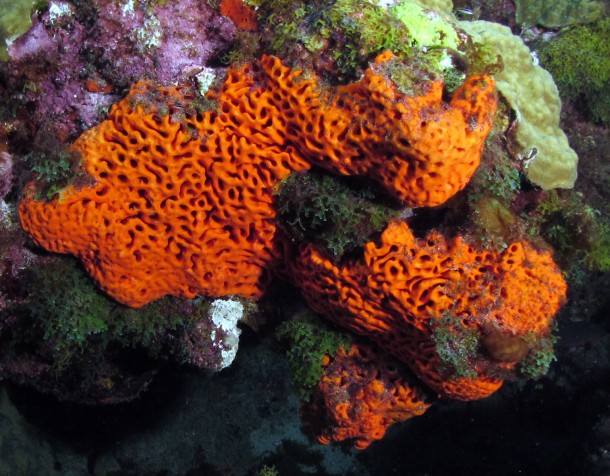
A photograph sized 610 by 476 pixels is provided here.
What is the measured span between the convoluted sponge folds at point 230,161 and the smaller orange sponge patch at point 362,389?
3.99ft

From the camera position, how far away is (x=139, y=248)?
384 cm

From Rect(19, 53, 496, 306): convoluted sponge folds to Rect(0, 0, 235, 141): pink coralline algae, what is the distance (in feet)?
0.90

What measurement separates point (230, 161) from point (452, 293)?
191 cm

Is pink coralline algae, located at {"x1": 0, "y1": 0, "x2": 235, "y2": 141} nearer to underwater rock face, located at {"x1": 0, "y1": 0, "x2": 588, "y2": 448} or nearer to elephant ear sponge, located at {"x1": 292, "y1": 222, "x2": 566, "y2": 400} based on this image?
underwater rock face, located at {"x1": 0, "y1": 0, "x2": 588, "y2": 448}

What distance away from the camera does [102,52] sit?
11.6 feet

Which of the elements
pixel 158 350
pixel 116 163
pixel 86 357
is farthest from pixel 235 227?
pixel 86 357

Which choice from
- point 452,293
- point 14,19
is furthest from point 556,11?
point 14,19

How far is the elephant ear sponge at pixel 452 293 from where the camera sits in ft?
11.4

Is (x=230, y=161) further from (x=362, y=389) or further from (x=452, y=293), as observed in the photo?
(x=362, y=389)

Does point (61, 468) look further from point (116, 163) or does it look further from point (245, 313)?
point (116, 163)

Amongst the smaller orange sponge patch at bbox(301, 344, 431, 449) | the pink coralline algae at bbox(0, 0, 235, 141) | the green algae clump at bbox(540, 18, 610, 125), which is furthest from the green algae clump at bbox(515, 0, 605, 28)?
A: the smaller orange sponge patch at bbox(301, 344, 431, 449)

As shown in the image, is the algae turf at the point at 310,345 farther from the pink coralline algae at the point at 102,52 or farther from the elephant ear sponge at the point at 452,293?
the pink coralline algae at the point at 102,52

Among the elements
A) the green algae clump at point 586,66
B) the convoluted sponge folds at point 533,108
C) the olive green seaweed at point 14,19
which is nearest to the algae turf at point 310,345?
the convoluted sponge folds at point 533,108

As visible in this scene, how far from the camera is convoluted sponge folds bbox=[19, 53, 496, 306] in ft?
9.60
